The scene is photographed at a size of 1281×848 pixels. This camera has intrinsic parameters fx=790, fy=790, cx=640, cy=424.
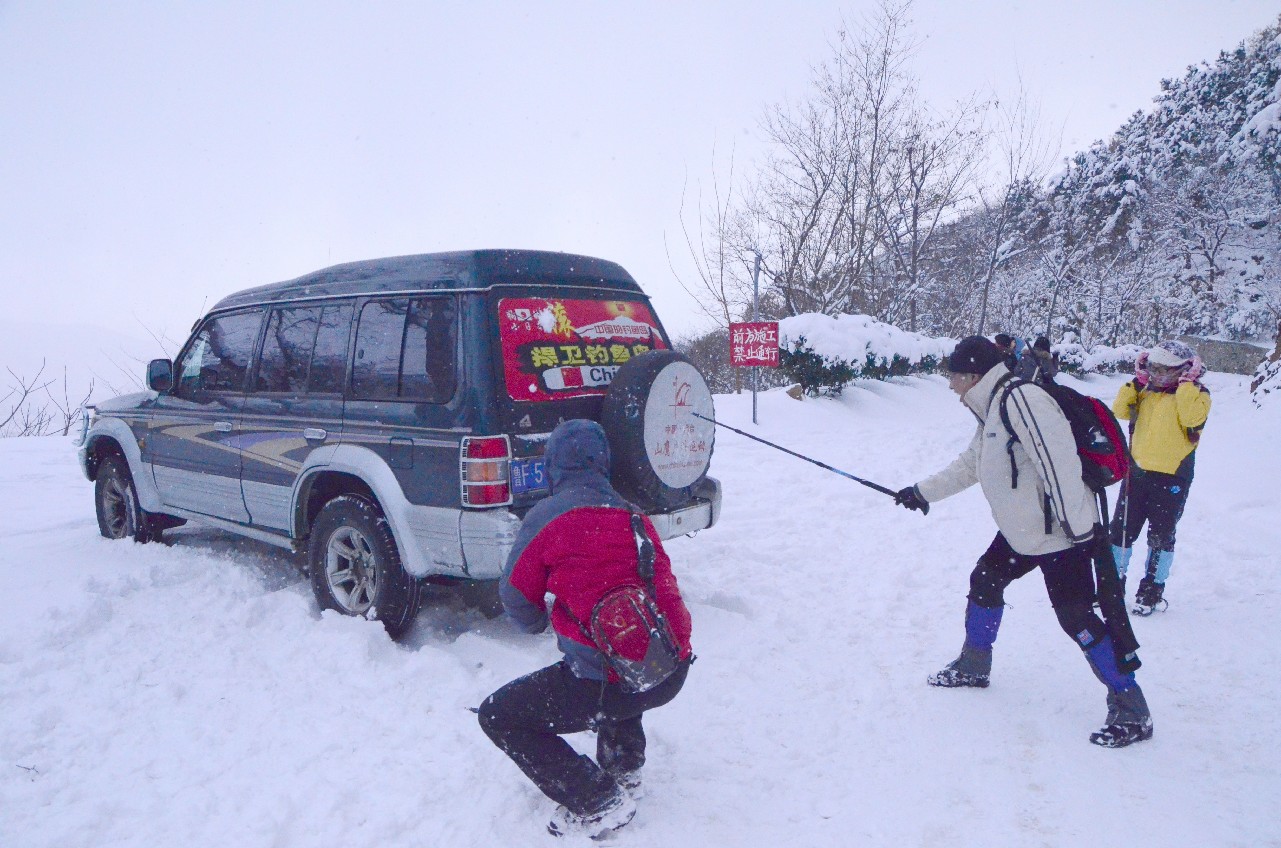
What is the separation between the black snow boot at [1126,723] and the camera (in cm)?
334

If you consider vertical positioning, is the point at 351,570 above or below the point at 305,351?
below

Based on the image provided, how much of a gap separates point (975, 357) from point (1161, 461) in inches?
84.9

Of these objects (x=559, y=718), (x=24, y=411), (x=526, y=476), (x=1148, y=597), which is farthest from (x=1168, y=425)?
(x=24, y=411)

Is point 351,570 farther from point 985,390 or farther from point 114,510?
point 985,390

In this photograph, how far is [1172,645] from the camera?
14.5 feet

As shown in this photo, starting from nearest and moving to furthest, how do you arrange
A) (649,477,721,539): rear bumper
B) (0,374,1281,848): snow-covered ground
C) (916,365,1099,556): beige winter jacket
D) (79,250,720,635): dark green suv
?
(0,374,1281,848): snow-covered ground → (916,365,1099,556): beige winter jacket → (79,250,720,635): dark green suv → (649,477,721,539): rear bumper

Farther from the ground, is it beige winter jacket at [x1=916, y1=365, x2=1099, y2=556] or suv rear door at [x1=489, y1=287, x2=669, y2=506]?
suv rear door at [x1=489, y1=287, x2=669, y2=506]

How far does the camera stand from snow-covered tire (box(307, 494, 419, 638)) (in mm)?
4176

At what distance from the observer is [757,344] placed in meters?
12.1

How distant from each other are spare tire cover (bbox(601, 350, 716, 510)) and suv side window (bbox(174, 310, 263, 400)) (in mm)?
2633

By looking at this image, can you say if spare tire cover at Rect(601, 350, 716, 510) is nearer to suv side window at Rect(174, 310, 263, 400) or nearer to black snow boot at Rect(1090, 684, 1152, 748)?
black snow boot at Rect(1090, 684, 1152, 748)

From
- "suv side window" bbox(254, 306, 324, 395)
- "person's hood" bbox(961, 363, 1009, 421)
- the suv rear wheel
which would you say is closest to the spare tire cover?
"person's hood" bbox(961, 363, 1009, 421)

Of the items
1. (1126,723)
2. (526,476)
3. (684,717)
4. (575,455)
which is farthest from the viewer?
(526,476)

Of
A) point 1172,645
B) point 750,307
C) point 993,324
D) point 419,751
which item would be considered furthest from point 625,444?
point 993,324
